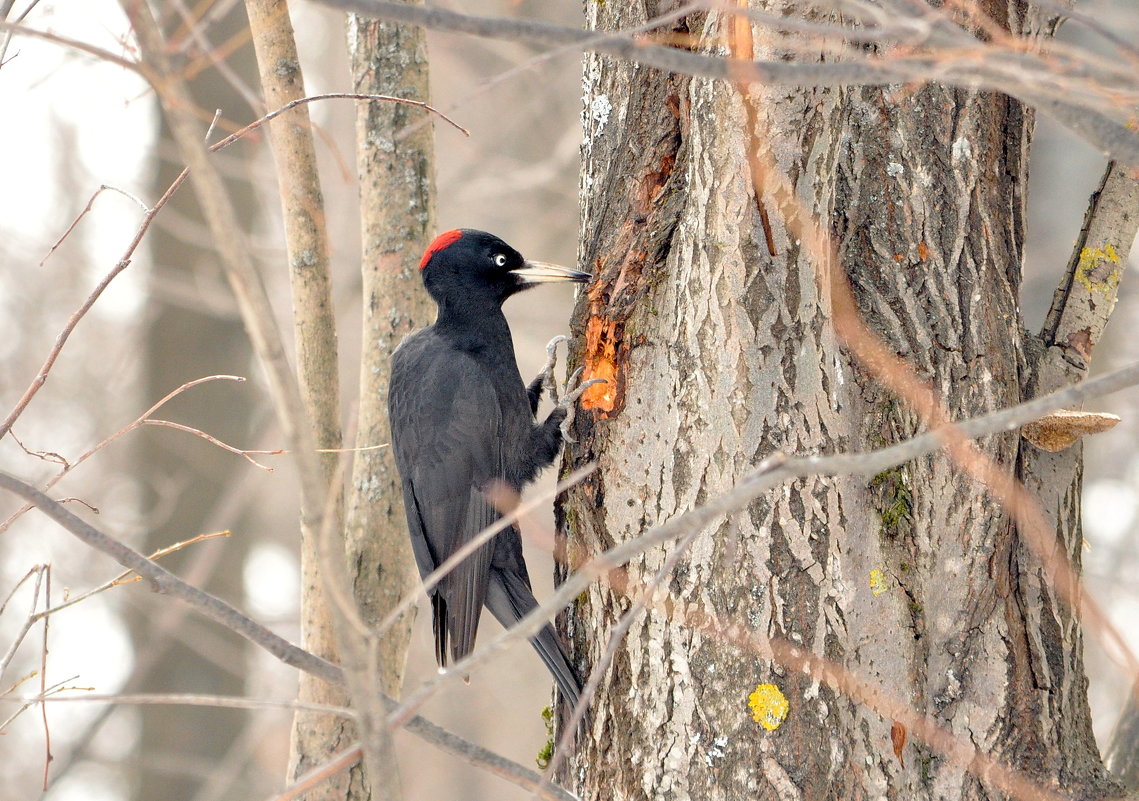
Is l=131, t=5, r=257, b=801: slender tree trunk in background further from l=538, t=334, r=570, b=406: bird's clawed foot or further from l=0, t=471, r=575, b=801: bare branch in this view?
l=0, t=471, r=575, b=801: bare branch

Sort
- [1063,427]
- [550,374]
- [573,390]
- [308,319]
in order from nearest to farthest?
1. [1063,427]
2. [573,390]
3. [308,319]
4. [550,374]

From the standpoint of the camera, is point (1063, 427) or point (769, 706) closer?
point (769, 706)

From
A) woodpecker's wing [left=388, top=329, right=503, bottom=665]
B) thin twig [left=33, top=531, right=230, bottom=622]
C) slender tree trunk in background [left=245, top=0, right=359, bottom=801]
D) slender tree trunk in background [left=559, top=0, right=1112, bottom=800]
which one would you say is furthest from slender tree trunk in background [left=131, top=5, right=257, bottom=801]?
slender tree trunk in background [left=559, top=0, right=1112, bottom=800]

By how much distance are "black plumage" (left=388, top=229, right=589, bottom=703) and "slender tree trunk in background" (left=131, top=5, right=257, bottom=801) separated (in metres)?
3.46

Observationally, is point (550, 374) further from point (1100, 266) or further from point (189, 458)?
point (189, 458)

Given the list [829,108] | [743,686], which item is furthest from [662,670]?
[829,108]

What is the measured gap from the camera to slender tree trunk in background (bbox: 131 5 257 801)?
6.76 meters

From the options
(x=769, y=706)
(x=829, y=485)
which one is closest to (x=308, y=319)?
(x=829, y=485)

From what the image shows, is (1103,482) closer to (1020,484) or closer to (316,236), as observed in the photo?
(1020,484)

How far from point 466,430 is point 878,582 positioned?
1659mm

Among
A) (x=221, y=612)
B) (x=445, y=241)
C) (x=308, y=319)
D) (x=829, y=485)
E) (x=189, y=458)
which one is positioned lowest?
(x=221, y=612)

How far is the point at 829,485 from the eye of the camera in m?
2.33

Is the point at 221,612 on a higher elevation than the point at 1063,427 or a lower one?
lower

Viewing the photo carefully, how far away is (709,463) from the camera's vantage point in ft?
7.96
